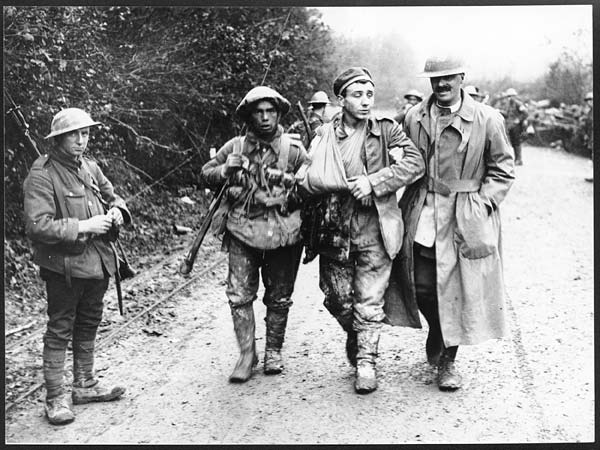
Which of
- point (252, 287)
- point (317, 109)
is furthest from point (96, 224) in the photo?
point (317, 109)

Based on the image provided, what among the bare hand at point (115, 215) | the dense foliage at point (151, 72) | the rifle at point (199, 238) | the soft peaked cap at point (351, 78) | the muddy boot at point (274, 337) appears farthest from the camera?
the dense foliage at point (151, 72)

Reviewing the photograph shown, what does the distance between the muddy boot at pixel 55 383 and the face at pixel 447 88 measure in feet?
9.39

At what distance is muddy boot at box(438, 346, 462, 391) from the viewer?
205 inches

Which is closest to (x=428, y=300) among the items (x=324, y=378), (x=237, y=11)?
(x=324, y=378)

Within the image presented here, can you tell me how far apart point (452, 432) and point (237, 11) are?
6.42 meters

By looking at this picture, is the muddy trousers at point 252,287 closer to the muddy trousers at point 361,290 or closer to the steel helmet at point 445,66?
the muddy trousers at point 361,290

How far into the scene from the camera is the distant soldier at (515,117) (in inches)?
572

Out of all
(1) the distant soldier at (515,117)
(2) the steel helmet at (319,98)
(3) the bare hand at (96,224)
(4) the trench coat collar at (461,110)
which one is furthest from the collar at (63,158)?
(1) the distant soldier at (515,117)

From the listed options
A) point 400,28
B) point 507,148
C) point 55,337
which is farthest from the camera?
point 400,28

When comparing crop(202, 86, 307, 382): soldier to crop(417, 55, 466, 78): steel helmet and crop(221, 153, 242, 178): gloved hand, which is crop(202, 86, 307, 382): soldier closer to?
crop(221, 153, 242, 178): gloved hand

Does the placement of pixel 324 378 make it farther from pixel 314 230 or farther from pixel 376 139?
pixel 376 139

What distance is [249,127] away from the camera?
534 cm

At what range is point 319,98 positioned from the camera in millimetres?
9758

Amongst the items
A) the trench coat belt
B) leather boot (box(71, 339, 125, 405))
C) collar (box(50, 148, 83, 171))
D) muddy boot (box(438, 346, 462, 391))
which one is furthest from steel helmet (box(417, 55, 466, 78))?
leather boot (box(71, 339, 125, 405))
